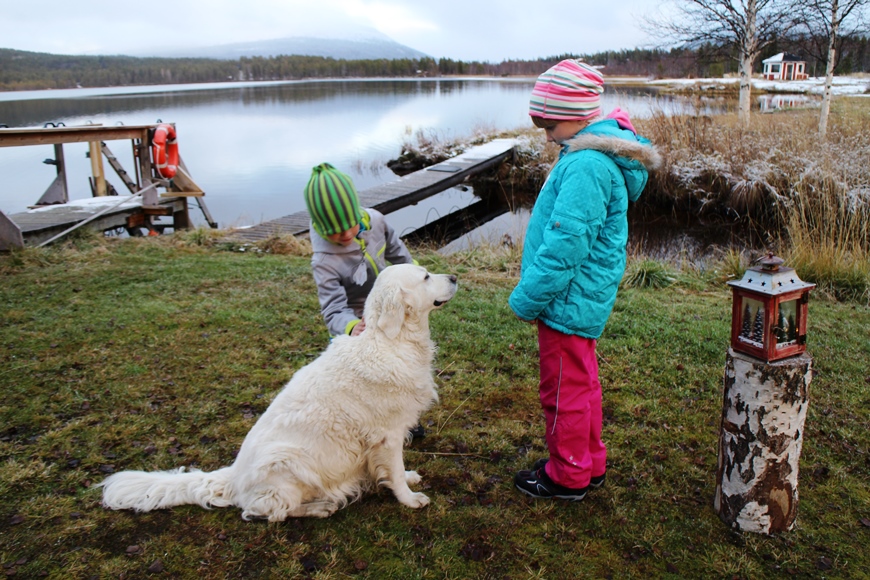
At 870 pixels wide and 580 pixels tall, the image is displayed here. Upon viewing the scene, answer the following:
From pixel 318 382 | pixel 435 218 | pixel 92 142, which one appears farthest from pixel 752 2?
pixel 318 382

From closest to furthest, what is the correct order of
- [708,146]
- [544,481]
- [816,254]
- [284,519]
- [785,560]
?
1. [785,560]
2. [284,519]
3. [544,481]
4. [816,254]
5. [708,146]

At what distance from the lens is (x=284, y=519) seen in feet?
10.8

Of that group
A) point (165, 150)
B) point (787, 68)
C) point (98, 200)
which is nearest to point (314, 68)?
point (787, 68)

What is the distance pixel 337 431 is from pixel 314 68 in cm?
9583

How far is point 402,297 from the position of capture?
3.28 metres

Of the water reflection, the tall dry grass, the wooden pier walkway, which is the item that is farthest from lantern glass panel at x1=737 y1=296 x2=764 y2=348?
the water reflection

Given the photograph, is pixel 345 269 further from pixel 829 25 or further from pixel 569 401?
pixel 829 25

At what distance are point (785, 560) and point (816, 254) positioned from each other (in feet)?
22.6

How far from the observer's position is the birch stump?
289 cm

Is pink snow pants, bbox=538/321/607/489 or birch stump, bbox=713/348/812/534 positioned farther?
pink snow pants, bbox=538/321/607/489

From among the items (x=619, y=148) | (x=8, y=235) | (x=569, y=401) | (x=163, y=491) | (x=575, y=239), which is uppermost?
(x=619, y=148)

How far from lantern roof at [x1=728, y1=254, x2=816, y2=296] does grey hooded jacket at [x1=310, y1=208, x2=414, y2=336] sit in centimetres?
228

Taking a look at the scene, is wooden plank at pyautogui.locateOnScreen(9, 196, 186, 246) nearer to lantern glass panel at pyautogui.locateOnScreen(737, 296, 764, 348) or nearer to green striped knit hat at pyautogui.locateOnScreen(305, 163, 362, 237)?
green striped knit hat at pyautogui.locateOnScreen(305, 163, 362, 237)

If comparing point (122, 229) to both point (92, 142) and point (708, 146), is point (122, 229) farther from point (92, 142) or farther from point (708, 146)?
point (708, 146)
